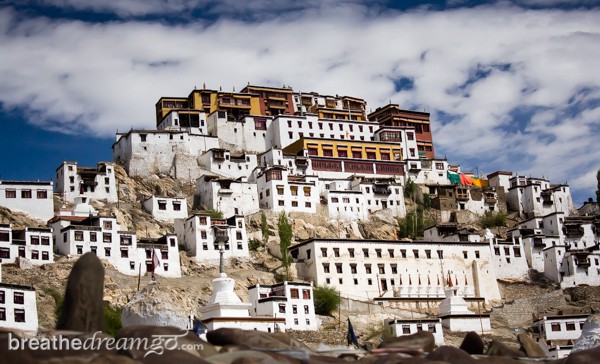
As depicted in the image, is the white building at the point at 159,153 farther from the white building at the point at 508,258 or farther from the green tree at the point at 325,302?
the white building at the point at 508,258

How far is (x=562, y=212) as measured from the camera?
3755 inches

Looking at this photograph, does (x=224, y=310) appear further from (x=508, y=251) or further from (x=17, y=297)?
(x=508, y=251)

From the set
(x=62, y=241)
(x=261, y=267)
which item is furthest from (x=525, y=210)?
(x=62, y=241)

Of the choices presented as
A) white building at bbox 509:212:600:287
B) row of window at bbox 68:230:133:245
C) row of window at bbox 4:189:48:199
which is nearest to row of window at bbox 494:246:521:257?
white building at bbox 509:212:600:287

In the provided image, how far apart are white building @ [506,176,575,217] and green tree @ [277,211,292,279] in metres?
32.3

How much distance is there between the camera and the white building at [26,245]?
6350 centimetres

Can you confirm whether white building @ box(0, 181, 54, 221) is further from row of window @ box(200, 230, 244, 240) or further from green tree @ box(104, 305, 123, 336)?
green tree @ box(104, 305, 123, 336)

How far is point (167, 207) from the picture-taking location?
79.9 m

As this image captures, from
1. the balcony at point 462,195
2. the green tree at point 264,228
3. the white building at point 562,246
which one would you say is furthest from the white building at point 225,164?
the white building at point 562,246

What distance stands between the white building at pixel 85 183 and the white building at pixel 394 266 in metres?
18.1

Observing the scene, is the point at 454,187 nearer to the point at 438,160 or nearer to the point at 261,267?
the point at 438,160

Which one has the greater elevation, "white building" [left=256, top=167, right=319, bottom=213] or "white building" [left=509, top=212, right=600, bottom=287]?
"white building" [left=256, top=167, right=319, bottom=213]

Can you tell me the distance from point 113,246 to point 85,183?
1520cm

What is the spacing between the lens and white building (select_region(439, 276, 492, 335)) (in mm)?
67500
